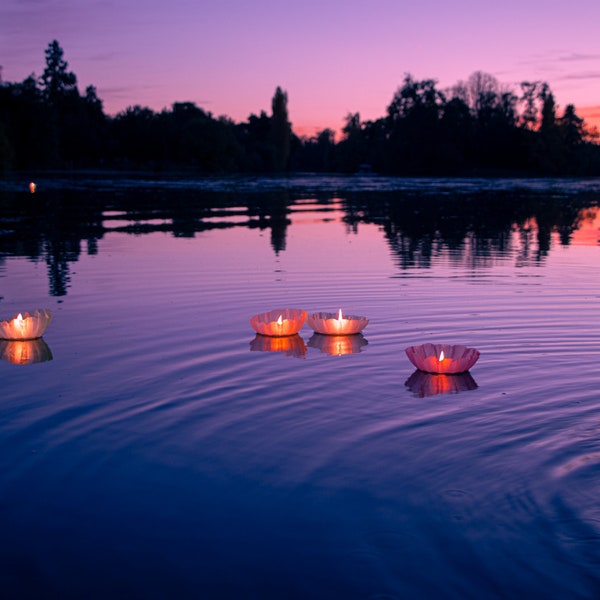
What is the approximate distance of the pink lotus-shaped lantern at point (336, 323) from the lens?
27.2 ft

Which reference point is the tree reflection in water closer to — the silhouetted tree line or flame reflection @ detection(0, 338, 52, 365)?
flame reflection @ detection(0, 338, 52, 365)

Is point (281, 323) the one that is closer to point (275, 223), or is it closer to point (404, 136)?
point (275, 223)

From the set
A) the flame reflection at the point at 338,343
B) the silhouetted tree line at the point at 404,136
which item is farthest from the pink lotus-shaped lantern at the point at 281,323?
the silhouetted tree line at the point at 404,136

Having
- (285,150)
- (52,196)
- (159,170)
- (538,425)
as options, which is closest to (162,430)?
(538,425)

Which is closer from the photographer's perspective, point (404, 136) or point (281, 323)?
point (281, 323)

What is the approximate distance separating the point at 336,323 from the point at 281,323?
545mm

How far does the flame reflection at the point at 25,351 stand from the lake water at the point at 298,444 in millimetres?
53

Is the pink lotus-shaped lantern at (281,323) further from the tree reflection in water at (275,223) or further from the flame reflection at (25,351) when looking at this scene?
the tree reflection in water at (275,223)

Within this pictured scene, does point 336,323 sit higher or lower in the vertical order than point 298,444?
higher

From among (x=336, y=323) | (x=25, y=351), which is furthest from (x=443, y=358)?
(x=25, y=351)

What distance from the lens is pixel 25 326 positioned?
812 cm

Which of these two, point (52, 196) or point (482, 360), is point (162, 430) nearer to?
point (482, 360)

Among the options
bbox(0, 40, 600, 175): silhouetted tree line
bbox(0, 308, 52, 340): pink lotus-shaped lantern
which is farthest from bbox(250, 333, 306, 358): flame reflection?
bbox(0, 40, 600, 175): silhouetted tree line

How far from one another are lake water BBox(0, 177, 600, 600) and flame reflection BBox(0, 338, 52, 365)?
53 mm
